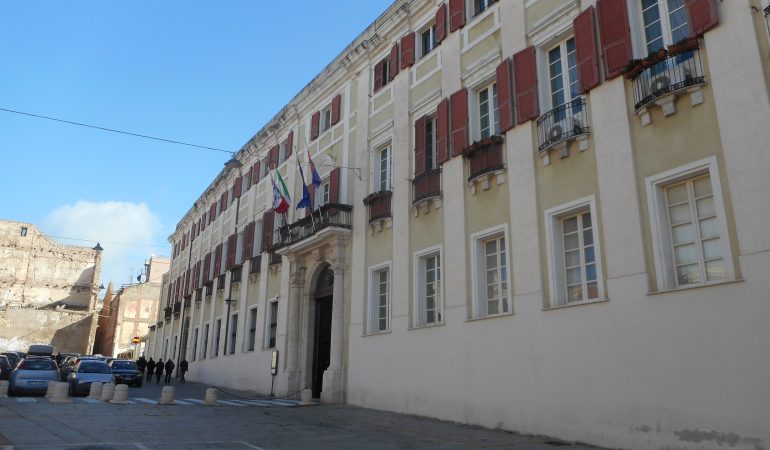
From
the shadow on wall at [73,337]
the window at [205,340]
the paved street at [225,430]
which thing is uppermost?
the shadow on wall at [73,337]

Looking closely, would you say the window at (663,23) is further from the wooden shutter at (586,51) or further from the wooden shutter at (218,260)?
the wooden shutter at (218,260)

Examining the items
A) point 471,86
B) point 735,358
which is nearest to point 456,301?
point 471,86

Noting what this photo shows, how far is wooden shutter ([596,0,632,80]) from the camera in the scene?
37.2ft

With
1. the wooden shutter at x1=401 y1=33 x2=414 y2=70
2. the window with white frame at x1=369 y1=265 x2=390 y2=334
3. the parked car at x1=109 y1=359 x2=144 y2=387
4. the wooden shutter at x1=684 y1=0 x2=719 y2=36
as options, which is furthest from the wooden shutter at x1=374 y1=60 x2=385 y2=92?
the parked car at x1=109 y1=359 x2=144 y2=387

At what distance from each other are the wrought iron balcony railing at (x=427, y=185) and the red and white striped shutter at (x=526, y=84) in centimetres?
322

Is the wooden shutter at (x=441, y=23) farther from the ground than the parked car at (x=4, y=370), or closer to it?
farther from the ground

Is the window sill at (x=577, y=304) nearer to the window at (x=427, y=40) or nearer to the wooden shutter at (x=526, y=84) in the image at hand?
the wooden shutter at (x=526, y=84)

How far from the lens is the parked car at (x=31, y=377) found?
67.6ft

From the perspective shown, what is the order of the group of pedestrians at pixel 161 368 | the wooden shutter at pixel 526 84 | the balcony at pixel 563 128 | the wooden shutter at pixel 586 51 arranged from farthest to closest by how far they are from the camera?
the group of pedestrians at pixel 161 368 < the wooden shutter at pixel 526 84 < the balcony at pixel 563 128 < the wooden shutter at pixel 586 51

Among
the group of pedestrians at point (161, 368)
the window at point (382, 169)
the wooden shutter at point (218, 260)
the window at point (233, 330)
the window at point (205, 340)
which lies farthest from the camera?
the window at point (205, 340)

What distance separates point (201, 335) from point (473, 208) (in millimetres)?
24814

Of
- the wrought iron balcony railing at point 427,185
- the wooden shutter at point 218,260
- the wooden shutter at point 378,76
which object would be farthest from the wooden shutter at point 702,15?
the wooden shutter at point 218,260

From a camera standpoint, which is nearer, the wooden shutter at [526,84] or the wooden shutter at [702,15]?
the wooden shutter at [702,15]

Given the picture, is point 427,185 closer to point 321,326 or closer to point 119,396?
point 321,326
